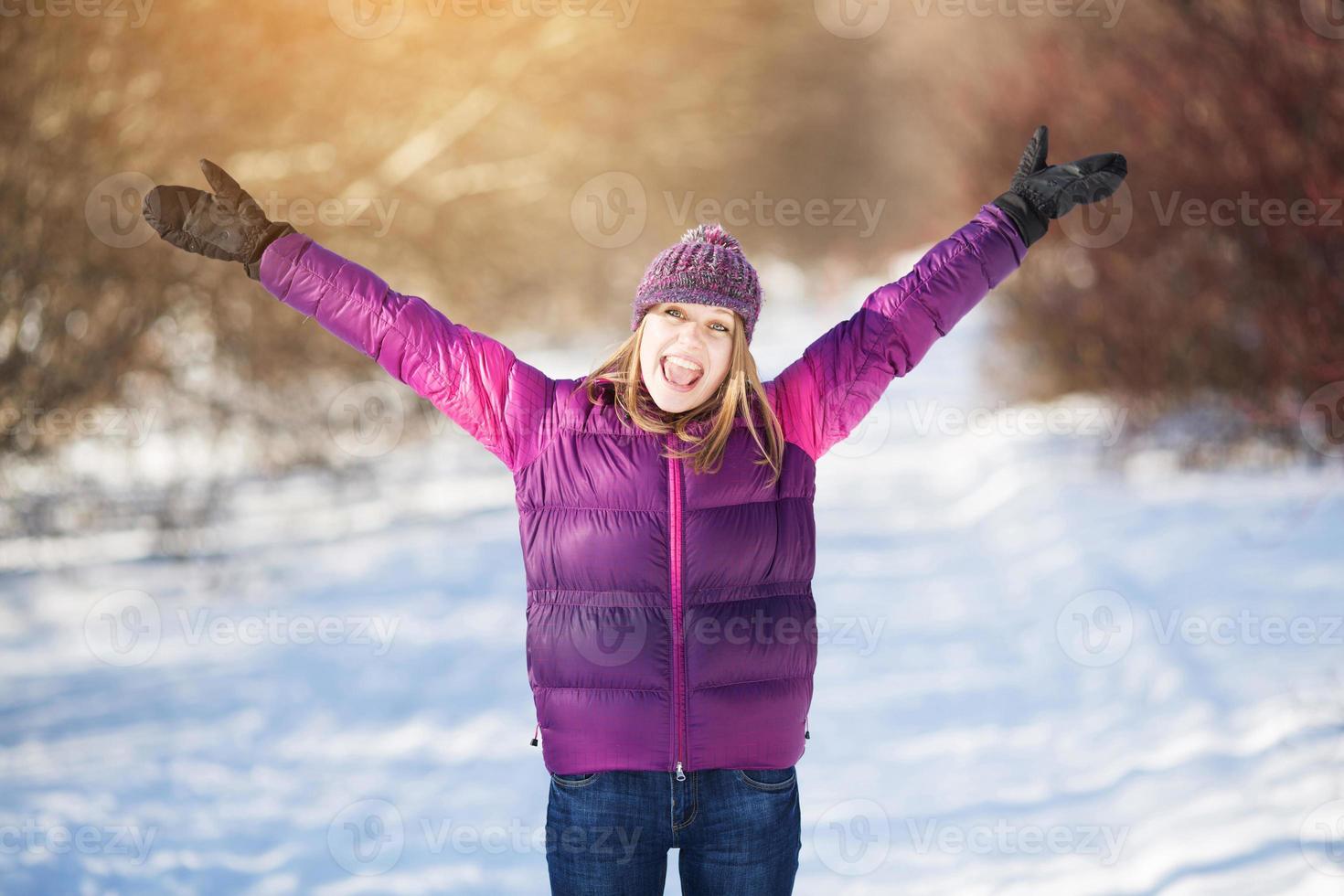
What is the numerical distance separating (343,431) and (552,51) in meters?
4.38

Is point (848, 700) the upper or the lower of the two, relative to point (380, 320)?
lower

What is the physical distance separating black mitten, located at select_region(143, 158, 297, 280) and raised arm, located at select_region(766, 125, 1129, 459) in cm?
102

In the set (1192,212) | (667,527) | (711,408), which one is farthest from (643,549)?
(1192,212)

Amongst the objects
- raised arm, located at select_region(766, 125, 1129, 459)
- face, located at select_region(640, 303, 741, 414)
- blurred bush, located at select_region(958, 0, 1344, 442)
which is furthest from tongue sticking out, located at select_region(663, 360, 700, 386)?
blurred bush, located at select_region(958, 0, 1344, 442)

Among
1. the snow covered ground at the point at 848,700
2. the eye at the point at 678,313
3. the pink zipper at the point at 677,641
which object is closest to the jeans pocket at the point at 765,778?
the pink zipper at the point at 677,641

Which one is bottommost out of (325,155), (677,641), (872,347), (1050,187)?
(677,641)

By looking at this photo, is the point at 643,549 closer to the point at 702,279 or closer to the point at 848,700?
the point at 702,279

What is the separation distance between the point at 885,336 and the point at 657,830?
3.22 feet

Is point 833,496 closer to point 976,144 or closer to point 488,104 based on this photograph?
point 976,144

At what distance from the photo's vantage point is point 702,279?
6.79 ft

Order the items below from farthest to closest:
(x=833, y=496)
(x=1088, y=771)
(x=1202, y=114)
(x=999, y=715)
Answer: (x=833, y=496) → (x=1202, y=114) → (x=999, y=715) → (x=1088, y=771)

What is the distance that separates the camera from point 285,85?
9047 mm

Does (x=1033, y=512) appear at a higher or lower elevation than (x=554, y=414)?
higher

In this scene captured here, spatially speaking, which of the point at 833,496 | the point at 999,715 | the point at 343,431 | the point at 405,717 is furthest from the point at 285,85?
the point at 999,715
